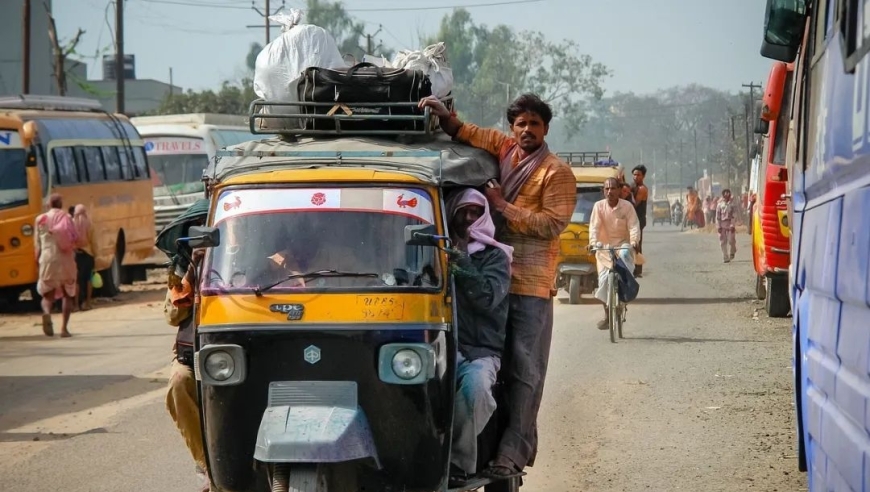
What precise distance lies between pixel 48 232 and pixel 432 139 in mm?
12559

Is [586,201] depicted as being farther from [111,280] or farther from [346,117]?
[346,117]

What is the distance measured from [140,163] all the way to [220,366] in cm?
2236

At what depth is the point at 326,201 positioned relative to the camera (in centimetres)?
591

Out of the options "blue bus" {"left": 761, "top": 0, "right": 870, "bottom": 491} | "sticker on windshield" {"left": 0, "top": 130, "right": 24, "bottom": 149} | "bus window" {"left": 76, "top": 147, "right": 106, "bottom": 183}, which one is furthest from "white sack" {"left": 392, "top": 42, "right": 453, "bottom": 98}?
"bus window" {"left": 76, "top": 147, "right": 106, "bottom": 183}

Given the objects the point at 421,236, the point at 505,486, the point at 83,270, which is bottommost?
Answer: the point at 83,270

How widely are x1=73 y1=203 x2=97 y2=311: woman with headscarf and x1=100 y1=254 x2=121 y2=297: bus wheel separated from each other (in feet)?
5.31

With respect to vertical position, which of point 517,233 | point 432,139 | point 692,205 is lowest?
point 692,205

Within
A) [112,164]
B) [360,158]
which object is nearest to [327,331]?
[360,158]

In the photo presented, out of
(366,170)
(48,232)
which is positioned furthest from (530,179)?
(48,232)

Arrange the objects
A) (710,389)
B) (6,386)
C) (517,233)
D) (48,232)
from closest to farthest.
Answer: (517,233)
(710,389)
(6,386)
(48,232)

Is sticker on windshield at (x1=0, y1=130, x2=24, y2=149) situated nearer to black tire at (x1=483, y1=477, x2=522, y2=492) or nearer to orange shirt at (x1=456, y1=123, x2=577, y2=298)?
orange shirt at (x1=456, y1=123, x2=577, y2=298)

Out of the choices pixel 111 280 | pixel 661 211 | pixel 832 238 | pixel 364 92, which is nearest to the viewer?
pixel 832 238

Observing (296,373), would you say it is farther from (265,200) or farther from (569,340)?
(569,340)

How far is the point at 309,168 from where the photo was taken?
20.0 ft
